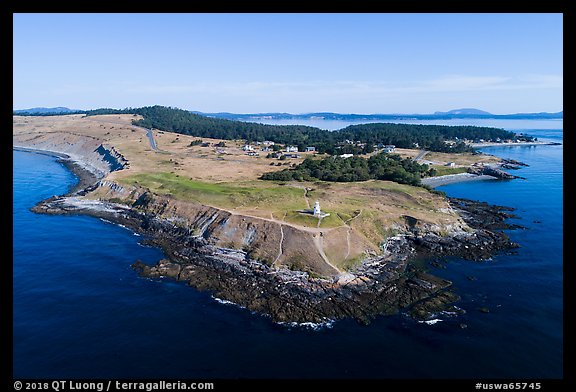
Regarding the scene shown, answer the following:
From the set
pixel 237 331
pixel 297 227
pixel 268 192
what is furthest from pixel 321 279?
pixel 268 192

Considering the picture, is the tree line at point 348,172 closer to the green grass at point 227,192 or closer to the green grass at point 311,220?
the green grass at point 227,192

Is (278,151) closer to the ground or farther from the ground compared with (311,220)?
farther from the ground

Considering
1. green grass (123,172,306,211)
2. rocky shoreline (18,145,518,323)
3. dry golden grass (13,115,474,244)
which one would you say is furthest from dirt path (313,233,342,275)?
green grass (123,172,306,211)

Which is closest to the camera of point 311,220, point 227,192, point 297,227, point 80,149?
point 297,227

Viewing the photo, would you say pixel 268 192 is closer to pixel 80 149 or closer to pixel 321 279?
pixel 321 279

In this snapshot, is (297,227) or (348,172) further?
(348,172)

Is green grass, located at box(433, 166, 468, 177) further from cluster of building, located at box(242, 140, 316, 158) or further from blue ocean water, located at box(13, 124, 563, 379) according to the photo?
blue ocean water, located at box(13, 124, 563, 379)

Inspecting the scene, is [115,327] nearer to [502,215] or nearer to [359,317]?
[359,317]
